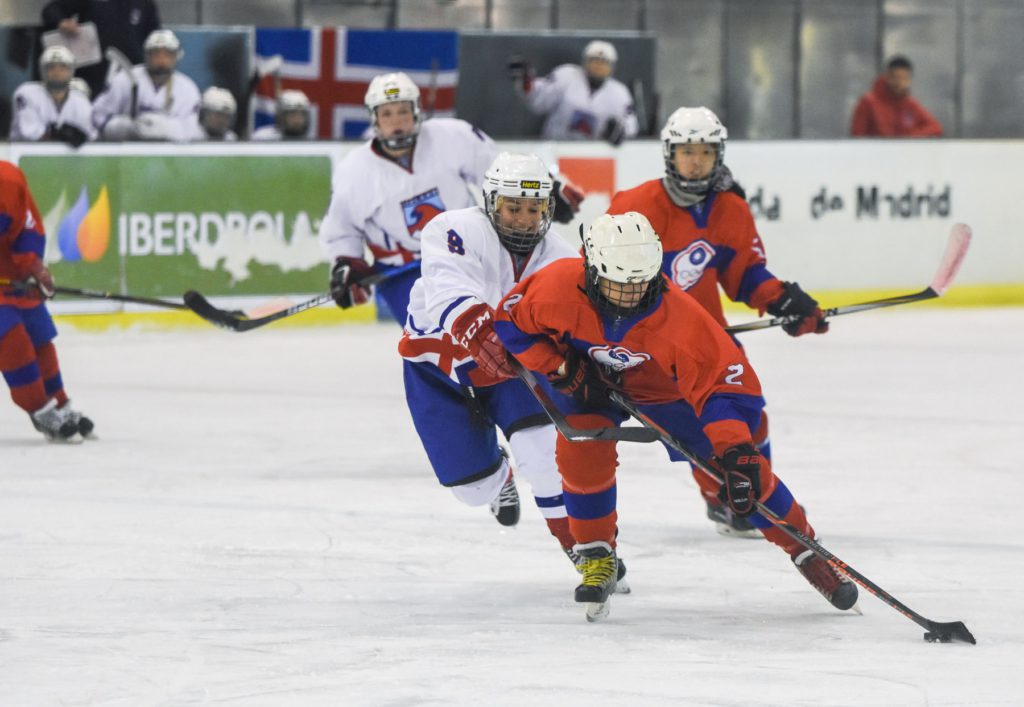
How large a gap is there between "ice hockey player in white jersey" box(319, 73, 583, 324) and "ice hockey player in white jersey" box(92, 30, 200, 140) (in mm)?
3611

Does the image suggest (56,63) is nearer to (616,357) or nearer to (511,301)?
(511,301)

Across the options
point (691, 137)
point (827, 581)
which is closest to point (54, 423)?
point (691, 137)

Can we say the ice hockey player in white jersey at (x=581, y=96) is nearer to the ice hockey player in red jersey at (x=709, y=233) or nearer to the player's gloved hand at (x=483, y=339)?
the ice hockey player in red jersey at (x=709, y=233)

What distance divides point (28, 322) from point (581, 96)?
4.45 metres

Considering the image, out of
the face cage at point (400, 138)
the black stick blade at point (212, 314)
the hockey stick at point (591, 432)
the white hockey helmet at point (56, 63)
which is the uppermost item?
the white hockey helmet at point (56, 63)

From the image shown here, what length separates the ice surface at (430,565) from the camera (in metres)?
3.45

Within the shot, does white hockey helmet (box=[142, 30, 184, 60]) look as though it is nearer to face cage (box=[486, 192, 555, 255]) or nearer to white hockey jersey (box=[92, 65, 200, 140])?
white hockey jersey (box=[92, 65, 200, 140])

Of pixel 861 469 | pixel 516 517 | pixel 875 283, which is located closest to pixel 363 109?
pixel 875 283

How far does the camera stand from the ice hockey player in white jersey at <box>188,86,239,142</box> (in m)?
9.27

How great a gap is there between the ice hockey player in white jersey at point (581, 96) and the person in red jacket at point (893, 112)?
4.89 ft

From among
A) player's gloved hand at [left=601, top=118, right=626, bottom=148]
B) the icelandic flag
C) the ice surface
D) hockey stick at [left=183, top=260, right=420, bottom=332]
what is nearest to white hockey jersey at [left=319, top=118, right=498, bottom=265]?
hockey stick at [left=183, top=260, right=420, bottom=332]

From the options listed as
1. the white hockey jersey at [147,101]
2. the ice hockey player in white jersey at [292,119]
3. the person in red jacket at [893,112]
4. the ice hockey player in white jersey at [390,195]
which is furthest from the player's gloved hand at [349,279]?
the person in red jacket at [893,112]

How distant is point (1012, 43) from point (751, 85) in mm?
2052

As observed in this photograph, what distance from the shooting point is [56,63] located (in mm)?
8883
